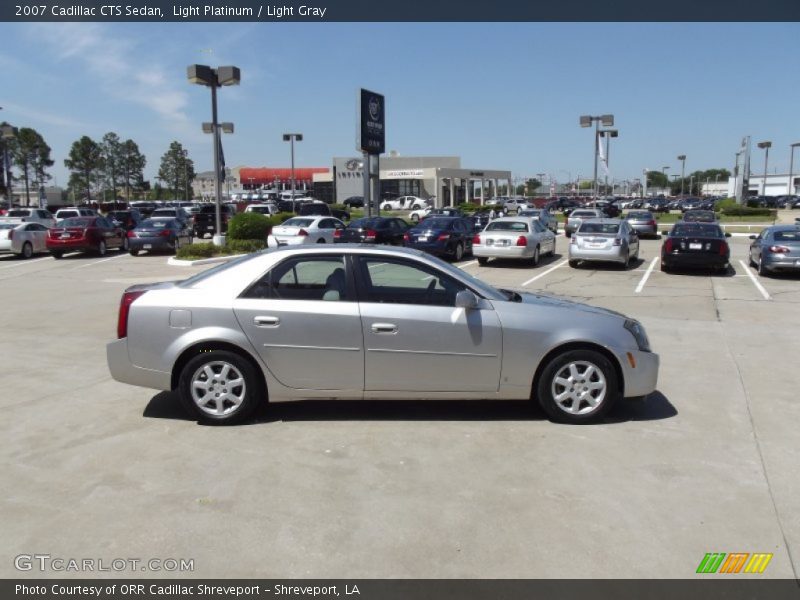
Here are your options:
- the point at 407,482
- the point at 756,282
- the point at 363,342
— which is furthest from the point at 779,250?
the point at 407,482

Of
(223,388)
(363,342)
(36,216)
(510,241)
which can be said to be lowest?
(223,388)

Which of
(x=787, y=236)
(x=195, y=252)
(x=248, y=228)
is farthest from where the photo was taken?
(x=248, y=228)

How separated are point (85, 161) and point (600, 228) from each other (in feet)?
252

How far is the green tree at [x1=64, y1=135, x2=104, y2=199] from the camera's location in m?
80.1

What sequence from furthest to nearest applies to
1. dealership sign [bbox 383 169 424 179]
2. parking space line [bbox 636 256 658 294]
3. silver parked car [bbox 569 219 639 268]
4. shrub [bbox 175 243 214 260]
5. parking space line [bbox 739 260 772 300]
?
dealership sign [bbox 383 169 424 179] < shrub [bbox 175 243 214 260] < silver parked car [bbox 569 219 639 268] < parking space line [bbox 636 256 658 294] < parking space line [bbox 739 260 772 300]

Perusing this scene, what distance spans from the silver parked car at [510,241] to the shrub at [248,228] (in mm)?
9209

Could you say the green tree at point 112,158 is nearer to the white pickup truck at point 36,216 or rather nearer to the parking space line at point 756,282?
the white pickup truck at point 36,216

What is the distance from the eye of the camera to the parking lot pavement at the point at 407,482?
12.1 ft

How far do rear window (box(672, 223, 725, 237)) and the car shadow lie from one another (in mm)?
13432

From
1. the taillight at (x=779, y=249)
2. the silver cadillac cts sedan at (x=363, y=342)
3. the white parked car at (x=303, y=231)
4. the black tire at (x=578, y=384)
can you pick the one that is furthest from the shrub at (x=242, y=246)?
the black tire at (x=578, y=384)

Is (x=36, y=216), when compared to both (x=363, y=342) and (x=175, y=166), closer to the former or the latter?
(x=363, y=342)

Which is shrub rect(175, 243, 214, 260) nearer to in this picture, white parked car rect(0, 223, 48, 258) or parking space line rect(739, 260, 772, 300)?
white parked car rect(0, 223, 48, 258)

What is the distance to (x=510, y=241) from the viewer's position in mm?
19266

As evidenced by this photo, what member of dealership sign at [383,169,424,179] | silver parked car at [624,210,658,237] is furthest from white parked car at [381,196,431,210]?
silver parked car at [624,210,658,237]
